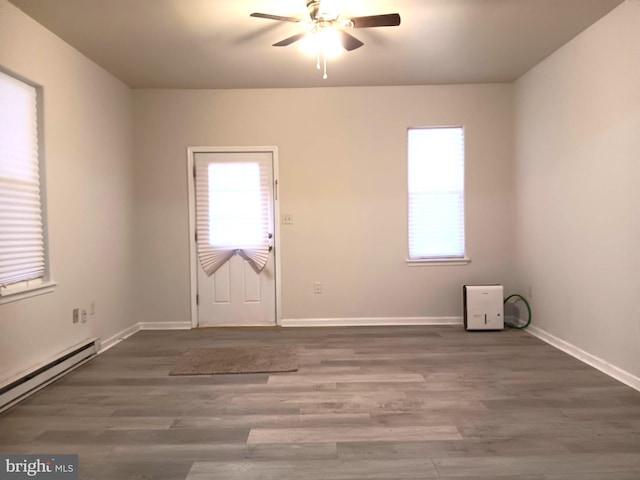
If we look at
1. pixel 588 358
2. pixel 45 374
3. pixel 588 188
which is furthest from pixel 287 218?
pixel 588 358

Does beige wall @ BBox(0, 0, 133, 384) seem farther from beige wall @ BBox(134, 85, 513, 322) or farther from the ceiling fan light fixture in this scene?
the ceiling fan light fixture

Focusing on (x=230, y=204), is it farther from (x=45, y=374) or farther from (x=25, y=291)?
(x=45, y=374)

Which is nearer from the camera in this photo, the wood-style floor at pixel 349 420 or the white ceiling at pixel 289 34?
the wood-style floor at pixel 349 420

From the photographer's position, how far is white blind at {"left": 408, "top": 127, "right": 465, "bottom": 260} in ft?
15.9

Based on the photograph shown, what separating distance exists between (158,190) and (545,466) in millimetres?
4368

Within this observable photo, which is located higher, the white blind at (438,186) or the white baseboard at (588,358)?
the white blind at (438,186)

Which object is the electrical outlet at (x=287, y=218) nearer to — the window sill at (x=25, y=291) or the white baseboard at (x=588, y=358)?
the window sill at (x=25, y=291)

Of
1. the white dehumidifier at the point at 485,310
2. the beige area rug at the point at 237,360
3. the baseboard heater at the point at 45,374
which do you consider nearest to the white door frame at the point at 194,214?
the beige area rug at the point at 237,360

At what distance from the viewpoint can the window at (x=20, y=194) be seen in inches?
113

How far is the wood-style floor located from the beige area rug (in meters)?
0.11

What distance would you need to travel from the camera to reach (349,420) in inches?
99.4

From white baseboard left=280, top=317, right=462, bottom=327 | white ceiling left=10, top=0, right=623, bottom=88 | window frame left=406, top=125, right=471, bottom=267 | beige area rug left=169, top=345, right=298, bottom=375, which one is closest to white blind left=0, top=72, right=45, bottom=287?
white ceiling left=10, top=0, right=623, bottom=88

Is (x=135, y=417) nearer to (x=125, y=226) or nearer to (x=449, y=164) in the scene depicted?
(x=125, y=226)

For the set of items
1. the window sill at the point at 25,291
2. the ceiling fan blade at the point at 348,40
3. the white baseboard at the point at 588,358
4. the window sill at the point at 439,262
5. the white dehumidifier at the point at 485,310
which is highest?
the ceiling fan blade at the point at 348,40
